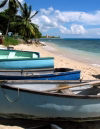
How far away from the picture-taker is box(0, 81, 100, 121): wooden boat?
17.4 feet

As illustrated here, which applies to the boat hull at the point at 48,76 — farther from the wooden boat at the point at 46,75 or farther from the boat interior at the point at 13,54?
the boat interior at the point at 13,54

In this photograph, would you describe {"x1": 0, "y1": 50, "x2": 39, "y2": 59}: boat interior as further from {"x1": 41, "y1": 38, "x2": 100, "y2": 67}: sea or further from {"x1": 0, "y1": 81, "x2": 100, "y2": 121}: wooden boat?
{"x1": 41, "y1": 38, "x2": 100, "y2": 67}: sea

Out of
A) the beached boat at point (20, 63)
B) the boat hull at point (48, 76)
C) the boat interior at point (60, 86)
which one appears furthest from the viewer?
the beached boat at point (20, 63)

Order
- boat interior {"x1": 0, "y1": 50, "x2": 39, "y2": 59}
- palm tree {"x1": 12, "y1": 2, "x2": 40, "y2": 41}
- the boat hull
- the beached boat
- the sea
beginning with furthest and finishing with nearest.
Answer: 1. palm tree {"x1": 12, "y1": 2, "x2": 40, "y2": 41}
2. the sea
3. boat interior {"x1": 0, "y1": 50, "x2": 39, "y2": 59}
4. the beached boat
5. the boat hull

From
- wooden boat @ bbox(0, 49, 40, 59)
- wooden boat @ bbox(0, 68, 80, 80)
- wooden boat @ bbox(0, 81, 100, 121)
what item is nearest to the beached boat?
wooden boat @ bbox(0, 68, 80, 80)

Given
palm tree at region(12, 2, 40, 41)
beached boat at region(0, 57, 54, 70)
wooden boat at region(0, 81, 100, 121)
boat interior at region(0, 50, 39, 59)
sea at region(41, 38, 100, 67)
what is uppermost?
palm tree at region(12, 2, 40, 41)

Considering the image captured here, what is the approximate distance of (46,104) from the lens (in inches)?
211

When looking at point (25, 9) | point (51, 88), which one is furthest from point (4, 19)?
point (51, 88)

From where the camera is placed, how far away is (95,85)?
21.3ft

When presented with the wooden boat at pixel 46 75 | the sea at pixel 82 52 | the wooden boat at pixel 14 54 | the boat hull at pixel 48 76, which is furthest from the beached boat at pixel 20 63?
the sea at pixel 82 52

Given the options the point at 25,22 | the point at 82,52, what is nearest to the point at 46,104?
the point at 82,52

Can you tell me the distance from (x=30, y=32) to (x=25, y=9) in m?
4.80

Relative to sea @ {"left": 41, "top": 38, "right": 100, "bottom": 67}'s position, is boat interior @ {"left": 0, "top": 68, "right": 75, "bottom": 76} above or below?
above

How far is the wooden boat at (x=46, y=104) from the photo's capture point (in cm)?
530
